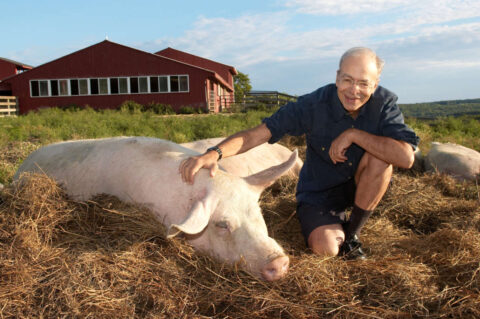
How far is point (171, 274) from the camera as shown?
285cm

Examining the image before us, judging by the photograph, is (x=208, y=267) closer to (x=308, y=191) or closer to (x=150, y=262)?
(x=150, y=262)

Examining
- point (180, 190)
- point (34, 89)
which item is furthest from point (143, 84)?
point (180, 190)

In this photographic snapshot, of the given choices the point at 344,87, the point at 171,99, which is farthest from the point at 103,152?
the point at 171,99

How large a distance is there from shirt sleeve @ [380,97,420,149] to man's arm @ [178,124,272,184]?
3.27 feet

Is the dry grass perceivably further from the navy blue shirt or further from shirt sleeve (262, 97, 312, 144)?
shirt sleeve (262, 97, 312, 144)

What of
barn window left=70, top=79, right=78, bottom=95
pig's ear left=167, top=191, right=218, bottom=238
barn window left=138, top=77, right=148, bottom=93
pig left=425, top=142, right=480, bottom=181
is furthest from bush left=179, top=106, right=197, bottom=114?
pig's ear left=167, top=191, right=218, bottom=238

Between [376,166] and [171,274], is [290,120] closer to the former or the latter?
[376,166]

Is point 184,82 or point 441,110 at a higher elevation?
point 184,82

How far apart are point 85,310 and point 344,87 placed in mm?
2508

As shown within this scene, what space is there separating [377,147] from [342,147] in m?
0.28

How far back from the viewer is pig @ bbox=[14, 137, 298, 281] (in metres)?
2.97

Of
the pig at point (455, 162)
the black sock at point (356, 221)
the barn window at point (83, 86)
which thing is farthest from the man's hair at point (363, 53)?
the barn window at point (83, 86)

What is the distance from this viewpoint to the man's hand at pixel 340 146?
3549 mm

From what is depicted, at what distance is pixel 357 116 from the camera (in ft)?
12.4
